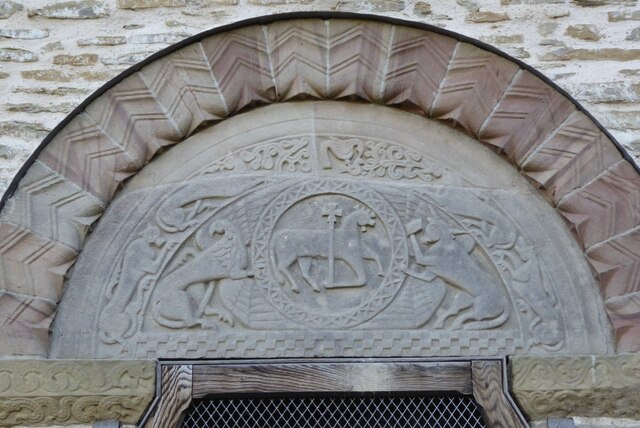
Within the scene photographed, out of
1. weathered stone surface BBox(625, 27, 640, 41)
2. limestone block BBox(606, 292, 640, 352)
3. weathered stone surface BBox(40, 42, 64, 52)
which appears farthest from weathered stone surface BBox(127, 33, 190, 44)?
limestone block BBox(606, 292, 640, 352)

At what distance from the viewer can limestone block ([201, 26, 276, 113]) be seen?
485 cm

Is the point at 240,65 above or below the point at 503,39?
below

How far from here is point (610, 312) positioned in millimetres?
4695

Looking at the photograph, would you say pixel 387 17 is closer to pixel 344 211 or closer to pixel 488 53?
pixel 488 53

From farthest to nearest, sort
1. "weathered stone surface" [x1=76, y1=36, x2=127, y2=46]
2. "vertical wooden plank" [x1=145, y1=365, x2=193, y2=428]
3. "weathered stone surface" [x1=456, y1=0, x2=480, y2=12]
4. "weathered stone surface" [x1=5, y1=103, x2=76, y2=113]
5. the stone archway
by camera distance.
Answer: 1. "weathered stone surface" [x1=456, y1=0, x2=480, y2=12]
2. "weathered stone surface" [x1=76, y1=36, x2=127, y2=46]
3. "weathered stone surface" [x1=5, y1=103, x2=76, y2=113]
4. the stone archway
5. "vertical wooden plank" [x1=145, y1=365, x2=193, y2=428]

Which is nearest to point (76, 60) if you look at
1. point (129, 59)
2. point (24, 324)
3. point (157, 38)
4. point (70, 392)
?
point (129, 59)

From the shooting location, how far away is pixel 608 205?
4742 mm

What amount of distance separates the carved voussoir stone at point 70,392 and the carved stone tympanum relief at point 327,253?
0.13 meters

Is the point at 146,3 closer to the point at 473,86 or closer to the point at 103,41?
the point at 103,41

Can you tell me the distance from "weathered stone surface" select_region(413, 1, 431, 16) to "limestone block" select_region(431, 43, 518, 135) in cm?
22

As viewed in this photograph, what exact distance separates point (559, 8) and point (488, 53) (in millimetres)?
415

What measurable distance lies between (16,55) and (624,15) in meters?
2.62

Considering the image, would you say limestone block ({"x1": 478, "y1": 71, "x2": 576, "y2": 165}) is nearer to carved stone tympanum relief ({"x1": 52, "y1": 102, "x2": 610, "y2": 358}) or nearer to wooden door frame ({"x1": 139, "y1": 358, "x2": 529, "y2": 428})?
carved stone tympanum relief ({"x1": 52, "y1": 102, "x2": 610, "y2": 358})

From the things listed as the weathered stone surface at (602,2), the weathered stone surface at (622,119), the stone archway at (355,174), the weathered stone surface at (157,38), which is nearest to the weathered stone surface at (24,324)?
the stone archway at (355,174)
